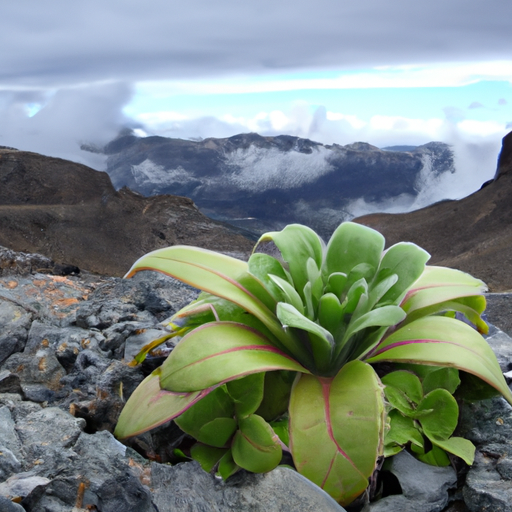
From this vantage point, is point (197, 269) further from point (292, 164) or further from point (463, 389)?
point (292, 164)

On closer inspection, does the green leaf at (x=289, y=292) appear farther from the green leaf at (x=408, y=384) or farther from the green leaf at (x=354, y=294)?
the green leaf at (x=408, y=384)

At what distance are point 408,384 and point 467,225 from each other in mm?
10344

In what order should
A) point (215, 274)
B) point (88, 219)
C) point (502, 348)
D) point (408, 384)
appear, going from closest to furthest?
point (408, 384)
point (215, 274)
point (502, 348)
point (88, 219)

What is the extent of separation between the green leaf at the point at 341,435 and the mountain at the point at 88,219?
680 cm

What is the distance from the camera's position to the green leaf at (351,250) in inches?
74.1

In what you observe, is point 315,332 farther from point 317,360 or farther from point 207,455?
point 207,455

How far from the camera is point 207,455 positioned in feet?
4.89

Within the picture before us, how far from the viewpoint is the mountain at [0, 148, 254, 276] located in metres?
8.20

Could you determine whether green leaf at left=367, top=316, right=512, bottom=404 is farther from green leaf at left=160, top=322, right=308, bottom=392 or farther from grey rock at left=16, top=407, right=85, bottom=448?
grey rock at left=16, top=407, right=85, bottom=448

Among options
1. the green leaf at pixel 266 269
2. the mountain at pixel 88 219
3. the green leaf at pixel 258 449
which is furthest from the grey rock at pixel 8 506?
the mountain at pixel 88 219

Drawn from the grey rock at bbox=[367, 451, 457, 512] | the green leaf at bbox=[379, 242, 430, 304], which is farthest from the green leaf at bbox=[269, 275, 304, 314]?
the grey rock at bbox=[367, 451, 457, 512]

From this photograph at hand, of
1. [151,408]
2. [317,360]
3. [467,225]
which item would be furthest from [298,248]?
[467,225]

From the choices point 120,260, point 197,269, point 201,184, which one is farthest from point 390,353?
point 201,184

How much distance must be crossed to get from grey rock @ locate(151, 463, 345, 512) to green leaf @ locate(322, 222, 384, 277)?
772 mm
